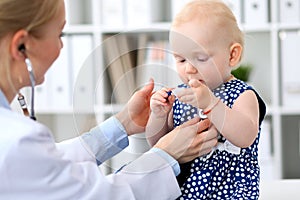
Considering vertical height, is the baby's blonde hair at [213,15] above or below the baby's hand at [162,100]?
above

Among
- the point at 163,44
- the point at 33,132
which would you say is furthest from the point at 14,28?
the point at 163,44

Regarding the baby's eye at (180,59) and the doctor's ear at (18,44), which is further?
the baby's eye at (180,59)

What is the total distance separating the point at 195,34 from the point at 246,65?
195 centimetres

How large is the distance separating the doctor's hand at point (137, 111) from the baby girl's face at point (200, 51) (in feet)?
0.23

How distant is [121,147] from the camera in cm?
109

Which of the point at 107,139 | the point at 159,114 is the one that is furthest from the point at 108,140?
the point at 159,114

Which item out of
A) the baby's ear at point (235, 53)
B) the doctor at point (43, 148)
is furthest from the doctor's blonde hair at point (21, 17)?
the baby's ear at point (235, 53)

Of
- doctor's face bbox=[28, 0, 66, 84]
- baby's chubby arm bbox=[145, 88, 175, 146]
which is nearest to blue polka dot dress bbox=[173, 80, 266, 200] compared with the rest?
baby's chubby arm bbox=[145, 88, 175, 146]

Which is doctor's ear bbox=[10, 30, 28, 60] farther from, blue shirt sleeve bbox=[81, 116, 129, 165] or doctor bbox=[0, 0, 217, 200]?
blue shirt sleeve bbox=[81, 116, 129, 165]

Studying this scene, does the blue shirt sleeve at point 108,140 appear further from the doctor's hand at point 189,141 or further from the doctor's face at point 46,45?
the doctor's face at point 46,45

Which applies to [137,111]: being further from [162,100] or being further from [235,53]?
[235,53]

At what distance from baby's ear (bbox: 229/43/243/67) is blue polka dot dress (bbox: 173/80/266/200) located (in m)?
0.05

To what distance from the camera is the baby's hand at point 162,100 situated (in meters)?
1.06

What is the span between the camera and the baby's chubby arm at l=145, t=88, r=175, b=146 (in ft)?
3.47
